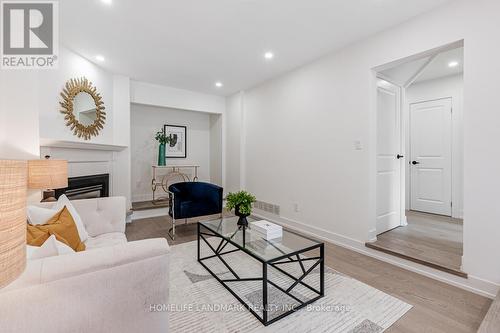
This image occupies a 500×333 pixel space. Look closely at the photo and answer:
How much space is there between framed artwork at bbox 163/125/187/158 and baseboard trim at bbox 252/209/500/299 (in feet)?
9.99

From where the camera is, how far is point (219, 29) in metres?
2.70

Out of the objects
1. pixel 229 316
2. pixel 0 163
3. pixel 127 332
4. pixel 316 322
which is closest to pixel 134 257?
pixel 127 332

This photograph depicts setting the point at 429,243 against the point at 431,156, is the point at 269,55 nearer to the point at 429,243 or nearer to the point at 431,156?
the point at 429,243

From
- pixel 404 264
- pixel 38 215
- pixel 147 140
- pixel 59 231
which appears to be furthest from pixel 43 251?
pixel 147 140

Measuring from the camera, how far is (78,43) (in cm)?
302

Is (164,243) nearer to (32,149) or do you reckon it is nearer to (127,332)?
(127,332)

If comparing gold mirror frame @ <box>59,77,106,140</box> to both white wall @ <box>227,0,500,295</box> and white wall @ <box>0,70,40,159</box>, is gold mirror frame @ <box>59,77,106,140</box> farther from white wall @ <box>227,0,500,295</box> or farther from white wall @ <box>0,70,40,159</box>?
white wall @ <box>227,0,500,295</box>

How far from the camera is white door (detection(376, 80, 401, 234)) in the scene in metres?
3.18

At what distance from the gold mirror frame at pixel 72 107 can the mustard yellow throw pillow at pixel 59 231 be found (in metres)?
2.01

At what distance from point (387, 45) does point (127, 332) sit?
3.33 meters

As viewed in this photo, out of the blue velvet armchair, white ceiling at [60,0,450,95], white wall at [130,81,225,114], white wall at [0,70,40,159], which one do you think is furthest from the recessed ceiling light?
white wall at [0,70,40,159]

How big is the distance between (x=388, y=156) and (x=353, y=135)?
0.74 metres

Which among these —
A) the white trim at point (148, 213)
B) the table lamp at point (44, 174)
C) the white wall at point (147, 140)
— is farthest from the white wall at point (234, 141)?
the table lamp at point (44, 174)

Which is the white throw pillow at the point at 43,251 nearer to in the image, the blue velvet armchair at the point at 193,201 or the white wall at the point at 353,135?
the blue velvet armchair at the point at 193,201
